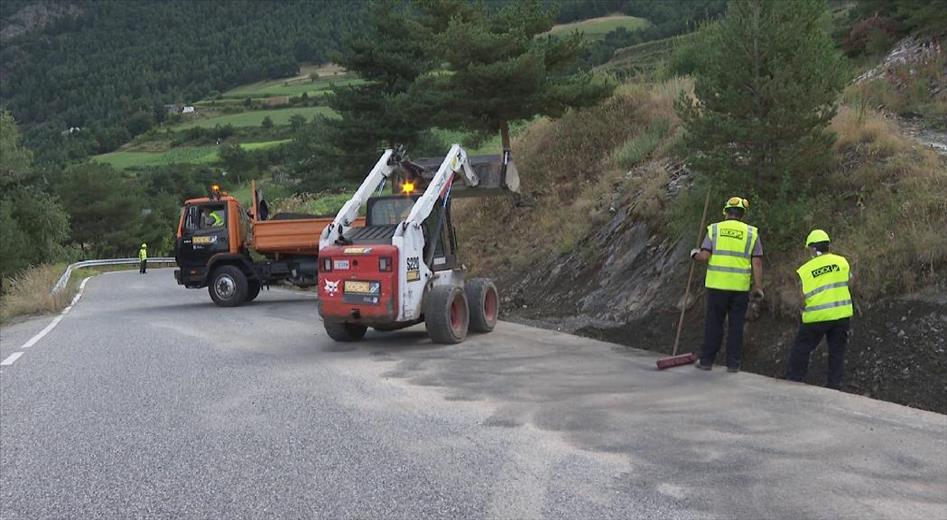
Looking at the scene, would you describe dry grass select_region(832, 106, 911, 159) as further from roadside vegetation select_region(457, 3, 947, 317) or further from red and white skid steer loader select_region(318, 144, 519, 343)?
red and white skid steer loader select_region(318, 144, 519, 343)

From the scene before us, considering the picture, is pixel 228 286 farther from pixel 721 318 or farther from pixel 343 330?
pixel 721 318

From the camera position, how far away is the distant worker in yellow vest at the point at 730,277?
8.58 m

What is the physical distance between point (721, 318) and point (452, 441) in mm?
4071

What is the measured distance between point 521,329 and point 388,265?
9.93 feet

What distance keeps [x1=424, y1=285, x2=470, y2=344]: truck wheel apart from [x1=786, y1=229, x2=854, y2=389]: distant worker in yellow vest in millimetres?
4655

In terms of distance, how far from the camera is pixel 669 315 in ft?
35.0

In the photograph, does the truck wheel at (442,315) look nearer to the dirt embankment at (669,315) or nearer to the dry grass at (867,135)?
the dirt embankment at (669,315)

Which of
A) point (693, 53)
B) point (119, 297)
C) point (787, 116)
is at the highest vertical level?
point (693, 53)

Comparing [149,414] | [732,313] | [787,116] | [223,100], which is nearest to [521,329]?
[732,313]

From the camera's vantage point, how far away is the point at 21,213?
175ft

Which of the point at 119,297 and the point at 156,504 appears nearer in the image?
the point at 156,504

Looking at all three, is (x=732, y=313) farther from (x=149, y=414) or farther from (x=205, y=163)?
(x=205, y=163)

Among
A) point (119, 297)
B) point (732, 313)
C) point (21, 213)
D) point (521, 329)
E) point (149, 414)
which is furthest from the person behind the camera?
point (21, 213)

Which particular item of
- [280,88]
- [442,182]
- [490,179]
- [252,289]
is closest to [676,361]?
[442,182]
